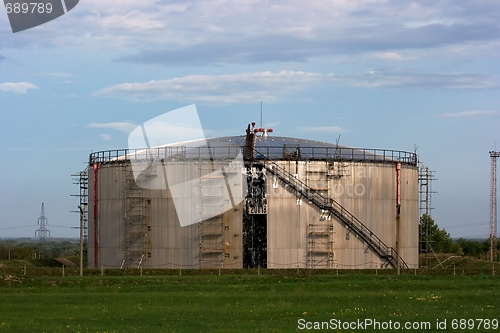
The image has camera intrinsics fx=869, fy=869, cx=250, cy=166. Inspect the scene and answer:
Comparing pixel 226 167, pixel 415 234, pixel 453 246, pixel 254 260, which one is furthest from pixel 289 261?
pixel 453 246

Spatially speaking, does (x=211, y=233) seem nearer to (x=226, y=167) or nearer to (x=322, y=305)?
(x=226, y=167)

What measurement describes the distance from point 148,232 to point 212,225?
5.25 metres

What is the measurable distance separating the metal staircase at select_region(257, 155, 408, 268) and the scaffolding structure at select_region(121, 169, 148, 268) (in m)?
10.3

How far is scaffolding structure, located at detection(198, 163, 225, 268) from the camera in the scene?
6612 cm

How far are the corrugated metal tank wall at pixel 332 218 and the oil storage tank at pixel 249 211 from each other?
8cm

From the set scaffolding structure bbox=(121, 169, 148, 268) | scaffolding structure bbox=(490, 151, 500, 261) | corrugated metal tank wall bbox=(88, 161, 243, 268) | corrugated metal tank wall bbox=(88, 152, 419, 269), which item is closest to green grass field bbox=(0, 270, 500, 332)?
corrugated metal tank wall bbox=(88, 161, 243, 268)

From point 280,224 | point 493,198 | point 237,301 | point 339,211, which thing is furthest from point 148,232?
point 493,198

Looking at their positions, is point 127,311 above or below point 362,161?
below

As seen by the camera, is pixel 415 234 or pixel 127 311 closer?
pixel 127 311

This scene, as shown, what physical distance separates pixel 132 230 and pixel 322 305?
1165 inches

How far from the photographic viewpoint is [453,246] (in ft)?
470

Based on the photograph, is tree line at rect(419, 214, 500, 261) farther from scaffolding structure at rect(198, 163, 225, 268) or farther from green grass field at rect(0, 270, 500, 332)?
green grass field at rect(0, 270, 500, 332)

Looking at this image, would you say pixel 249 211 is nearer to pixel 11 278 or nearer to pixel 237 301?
pixel 11 278

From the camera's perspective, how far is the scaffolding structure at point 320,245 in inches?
2628
